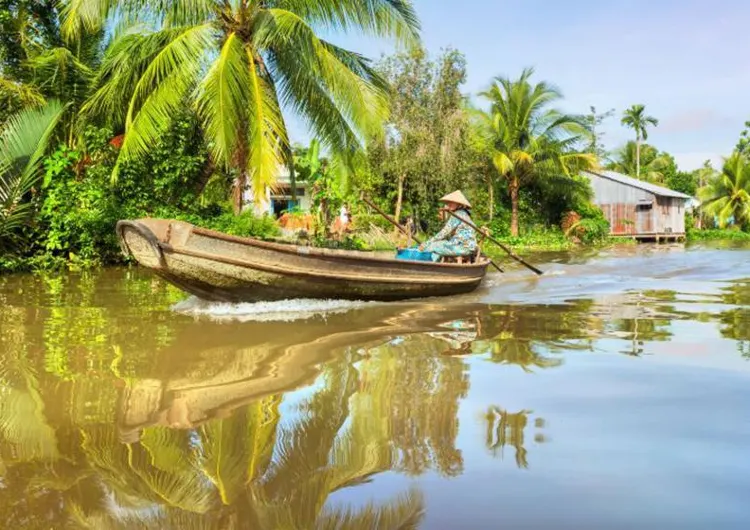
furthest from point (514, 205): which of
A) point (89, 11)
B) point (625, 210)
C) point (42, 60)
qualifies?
point (89, 11)

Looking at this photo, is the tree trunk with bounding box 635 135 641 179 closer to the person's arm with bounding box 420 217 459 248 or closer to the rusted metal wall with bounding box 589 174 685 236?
the rusted metal wall with bounding box 589 174 685 236

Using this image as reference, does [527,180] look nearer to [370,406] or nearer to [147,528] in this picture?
[370,406]

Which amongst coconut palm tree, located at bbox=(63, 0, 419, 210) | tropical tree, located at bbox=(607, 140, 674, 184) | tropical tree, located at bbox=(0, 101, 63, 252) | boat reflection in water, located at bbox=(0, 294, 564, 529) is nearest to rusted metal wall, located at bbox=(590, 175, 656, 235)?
tropical tree, located at bbox=(607, 140, 674, 184)

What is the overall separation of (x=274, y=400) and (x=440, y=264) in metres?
4.99

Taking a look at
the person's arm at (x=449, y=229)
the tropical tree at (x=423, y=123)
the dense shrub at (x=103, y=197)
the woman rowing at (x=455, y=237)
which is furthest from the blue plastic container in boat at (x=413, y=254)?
the tropical tree at (x=423, y=123)

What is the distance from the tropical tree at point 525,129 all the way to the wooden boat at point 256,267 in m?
17.0

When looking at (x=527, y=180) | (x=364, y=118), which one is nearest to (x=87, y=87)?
(x=364, y=118)

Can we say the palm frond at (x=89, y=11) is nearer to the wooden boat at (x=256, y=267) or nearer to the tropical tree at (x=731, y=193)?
the wooden boat at (x=256, y=267)

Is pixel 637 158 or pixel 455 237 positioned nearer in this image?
pixel 455 237

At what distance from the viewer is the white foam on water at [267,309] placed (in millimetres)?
7434

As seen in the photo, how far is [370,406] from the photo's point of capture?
4090 millimetres

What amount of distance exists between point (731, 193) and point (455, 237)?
33.5 m

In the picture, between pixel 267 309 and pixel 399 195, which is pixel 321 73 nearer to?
pixel 267 309

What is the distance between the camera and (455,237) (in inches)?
384
